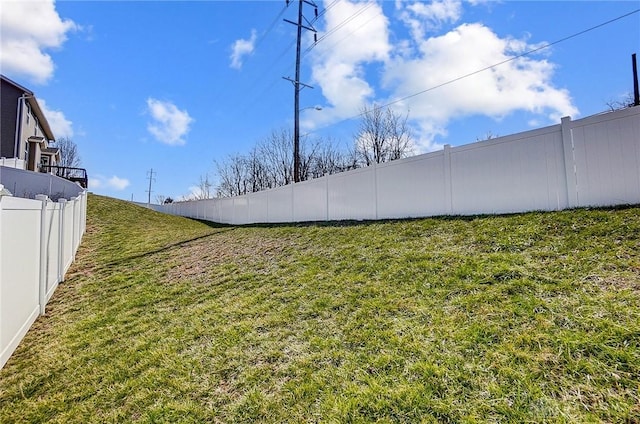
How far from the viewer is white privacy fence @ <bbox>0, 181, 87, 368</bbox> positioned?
3533 mm

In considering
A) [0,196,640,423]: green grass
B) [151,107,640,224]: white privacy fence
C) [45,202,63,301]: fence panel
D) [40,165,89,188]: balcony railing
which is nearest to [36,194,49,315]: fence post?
[45,202,63,301]: fence panel

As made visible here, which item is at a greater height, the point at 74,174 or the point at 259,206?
the point at 74,174

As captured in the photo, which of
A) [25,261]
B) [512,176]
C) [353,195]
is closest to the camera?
[25,261]

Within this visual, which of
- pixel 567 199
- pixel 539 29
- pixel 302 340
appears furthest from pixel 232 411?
pixel 539 29

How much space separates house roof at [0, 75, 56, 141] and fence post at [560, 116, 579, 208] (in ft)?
86.0

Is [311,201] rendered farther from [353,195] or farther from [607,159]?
[607,159]

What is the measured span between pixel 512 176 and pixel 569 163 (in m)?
0.89

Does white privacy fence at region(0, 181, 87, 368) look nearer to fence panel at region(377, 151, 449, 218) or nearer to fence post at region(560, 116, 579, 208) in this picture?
fence panel at region(377, 151, 449, 218)

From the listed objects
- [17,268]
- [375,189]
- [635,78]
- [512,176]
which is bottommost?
[17,268]

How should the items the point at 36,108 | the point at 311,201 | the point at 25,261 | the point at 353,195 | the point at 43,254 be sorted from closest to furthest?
the point at 25,261
the point at 43,254
the point at 353,195
the point at 311,201
the point at 36,108

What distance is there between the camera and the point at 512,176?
642 centimetres

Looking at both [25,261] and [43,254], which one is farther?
[43,254]

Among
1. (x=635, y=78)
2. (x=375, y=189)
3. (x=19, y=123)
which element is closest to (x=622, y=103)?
(x=635, y=78)

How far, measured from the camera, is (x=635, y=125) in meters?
5.12
